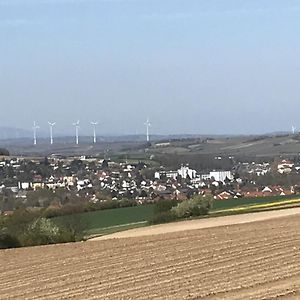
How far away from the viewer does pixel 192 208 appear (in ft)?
192

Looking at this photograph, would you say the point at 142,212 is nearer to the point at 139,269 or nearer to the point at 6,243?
the point at 6,243

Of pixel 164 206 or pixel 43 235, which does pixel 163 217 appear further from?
pixel 43 235

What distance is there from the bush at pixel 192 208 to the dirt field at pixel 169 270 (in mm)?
27990

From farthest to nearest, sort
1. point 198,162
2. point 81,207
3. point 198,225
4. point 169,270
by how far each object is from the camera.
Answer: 1. point 198,162
2. point 81,207
3. point 198,225
4. point 169,270

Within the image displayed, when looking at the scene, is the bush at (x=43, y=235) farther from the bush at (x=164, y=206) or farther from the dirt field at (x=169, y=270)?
the bush at (x=164, y=206)

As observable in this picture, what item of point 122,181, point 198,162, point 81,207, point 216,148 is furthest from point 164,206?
point 216,148

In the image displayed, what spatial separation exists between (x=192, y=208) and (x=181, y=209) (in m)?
0.81

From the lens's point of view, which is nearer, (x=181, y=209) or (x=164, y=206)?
(x=181, y=209)

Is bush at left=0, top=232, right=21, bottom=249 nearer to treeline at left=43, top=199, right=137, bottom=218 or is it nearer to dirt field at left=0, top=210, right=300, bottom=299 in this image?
dirt field at left=0, top=210, right=300, bottom=299

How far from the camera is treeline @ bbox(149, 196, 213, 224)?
186 feet

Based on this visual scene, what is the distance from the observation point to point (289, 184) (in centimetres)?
8438

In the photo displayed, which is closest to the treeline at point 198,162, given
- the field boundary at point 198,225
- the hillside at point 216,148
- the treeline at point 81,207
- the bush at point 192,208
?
the hillside at point 216,148

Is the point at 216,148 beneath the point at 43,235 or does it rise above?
beneath

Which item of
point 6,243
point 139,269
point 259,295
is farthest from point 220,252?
point 6,243
